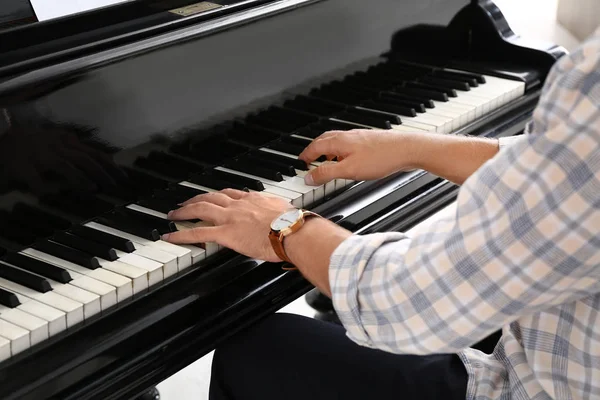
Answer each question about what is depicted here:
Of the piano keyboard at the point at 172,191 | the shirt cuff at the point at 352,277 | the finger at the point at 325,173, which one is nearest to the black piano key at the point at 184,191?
the piano keyboard at the point at 172,191

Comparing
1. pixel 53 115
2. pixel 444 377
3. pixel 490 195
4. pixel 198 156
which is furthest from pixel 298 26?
pixel 490 195

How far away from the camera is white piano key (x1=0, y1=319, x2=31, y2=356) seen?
124 cm

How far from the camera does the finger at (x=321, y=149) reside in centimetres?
175

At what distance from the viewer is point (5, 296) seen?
1313 mm

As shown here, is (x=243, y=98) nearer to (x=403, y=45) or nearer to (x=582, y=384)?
(x=403, y=45)

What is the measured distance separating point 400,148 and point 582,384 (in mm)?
675

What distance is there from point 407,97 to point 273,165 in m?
0.54

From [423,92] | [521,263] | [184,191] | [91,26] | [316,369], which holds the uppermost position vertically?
[91,26]

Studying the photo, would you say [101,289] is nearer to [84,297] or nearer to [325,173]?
[84,297]

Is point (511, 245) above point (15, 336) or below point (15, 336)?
above

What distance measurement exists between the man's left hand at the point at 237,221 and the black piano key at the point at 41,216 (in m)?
0.19

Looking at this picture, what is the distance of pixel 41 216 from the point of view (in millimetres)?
1497

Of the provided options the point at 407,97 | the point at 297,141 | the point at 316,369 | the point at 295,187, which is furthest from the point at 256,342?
the point at 407,97

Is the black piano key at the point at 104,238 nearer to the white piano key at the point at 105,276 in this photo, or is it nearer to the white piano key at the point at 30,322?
the white piano key at the point at 105,276
